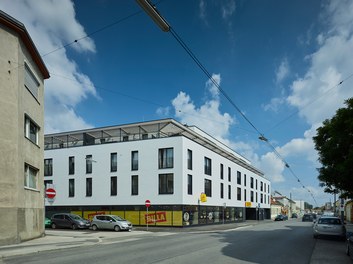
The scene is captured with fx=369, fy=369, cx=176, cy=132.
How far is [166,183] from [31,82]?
2046 centimetres

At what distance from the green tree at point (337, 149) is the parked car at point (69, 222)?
21230mm

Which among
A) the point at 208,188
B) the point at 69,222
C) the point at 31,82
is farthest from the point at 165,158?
the point at 31,82

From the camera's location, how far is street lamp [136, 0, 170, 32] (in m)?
5.95

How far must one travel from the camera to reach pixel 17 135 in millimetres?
19312

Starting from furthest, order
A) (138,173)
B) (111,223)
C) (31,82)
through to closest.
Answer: (138,173) < (111,223) < (31,82)

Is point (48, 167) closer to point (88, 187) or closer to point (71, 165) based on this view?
point (71, 165)

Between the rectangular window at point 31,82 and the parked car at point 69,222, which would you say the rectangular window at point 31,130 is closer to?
the rectangular window at point 31,82

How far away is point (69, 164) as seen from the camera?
45.8 meters

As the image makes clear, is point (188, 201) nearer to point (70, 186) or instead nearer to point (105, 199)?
point (105, 199)

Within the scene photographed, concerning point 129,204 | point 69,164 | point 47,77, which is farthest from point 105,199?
point 47,77

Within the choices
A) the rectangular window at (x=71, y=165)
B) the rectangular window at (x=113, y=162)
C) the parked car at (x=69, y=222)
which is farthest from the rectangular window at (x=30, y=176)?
the rectangular window at (x=71, y=165)

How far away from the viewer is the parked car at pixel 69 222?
33656 millimetres

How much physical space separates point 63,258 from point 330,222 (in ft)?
53.8

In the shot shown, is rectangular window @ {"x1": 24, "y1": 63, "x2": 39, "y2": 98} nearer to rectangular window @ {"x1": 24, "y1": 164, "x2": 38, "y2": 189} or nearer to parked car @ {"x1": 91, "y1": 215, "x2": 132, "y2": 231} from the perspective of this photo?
rectangular window @ {"x1": 24, "y1": 164, "x2": 38, "y2": 189}
